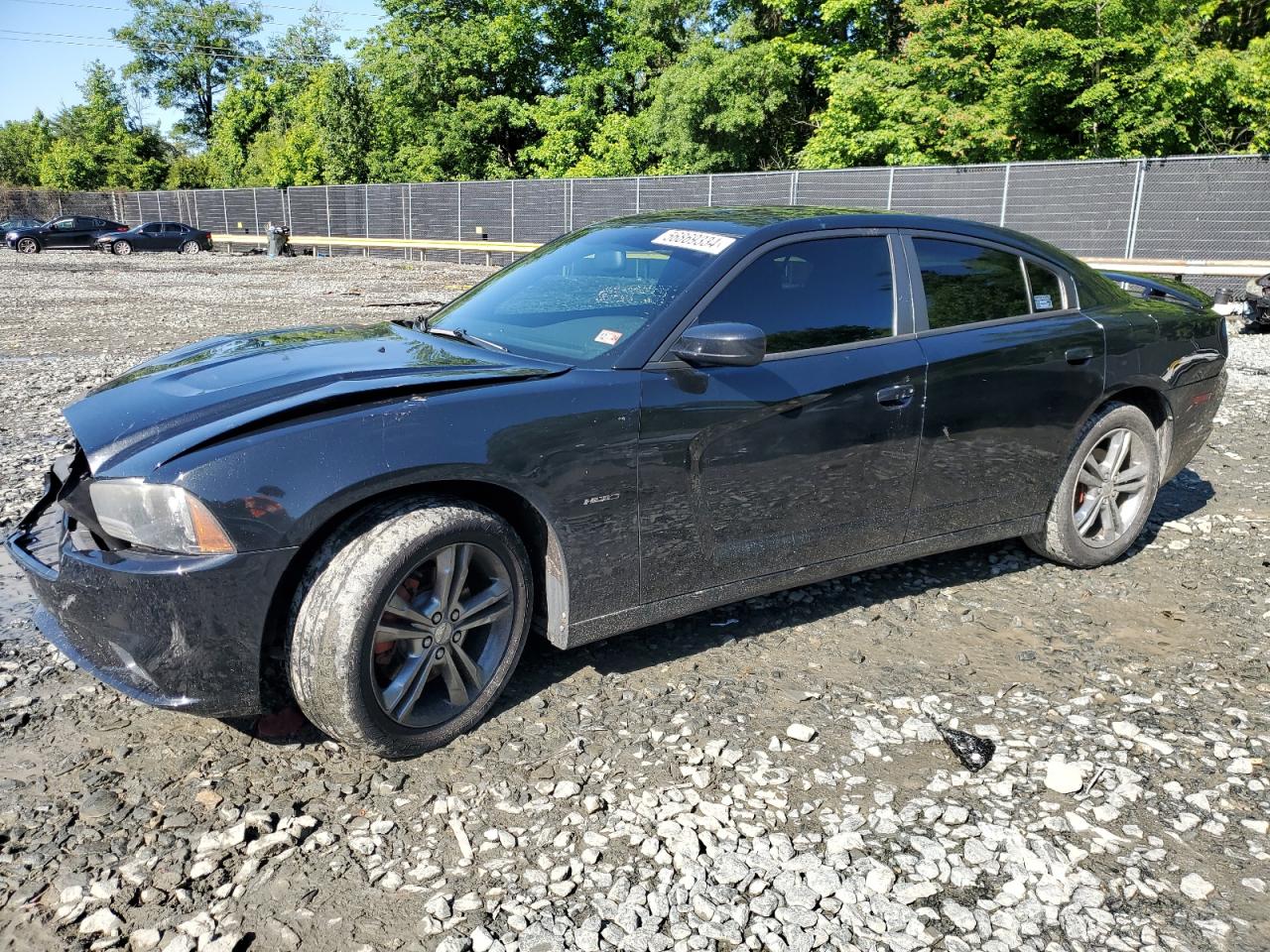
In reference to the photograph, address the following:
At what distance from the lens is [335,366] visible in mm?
3432

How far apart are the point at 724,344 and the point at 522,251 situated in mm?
29616

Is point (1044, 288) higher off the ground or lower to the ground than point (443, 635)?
higher

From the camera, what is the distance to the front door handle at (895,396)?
3922 millimetres

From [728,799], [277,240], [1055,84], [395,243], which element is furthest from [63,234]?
[728,799]

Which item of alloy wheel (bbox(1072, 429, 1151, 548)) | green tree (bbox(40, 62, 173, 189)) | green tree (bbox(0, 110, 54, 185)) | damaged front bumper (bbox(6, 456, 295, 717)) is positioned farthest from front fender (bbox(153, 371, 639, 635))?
green tree (bbox(0, 110, 54, 185))

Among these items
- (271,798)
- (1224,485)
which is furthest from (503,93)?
(271,798)

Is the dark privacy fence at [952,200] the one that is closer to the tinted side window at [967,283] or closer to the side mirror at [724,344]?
the tinted side window at [967,283]

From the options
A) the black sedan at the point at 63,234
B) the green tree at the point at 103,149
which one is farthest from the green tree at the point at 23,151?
the black sedan at the point at 63,234

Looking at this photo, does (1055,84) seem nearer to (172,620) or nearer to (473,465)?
(473,465)

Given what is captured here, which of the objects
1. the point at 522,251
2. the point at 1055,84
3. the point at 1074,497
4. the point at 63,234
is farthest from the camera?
the point at 63,234

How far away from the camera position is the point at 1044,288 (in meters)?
4.64

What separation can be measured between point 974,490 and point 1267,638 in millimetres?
1367

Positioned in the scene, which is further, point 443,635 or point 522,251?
point 522,251

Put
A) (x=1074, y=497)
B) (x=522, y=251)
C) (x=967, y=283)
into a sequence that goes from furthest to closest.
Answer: (x=522, y=251) → (x=1074, y=497) → (x=967, y=283)
